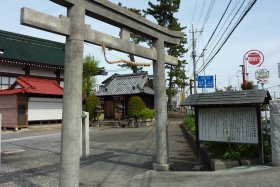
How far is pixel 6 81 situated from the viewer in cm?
3000

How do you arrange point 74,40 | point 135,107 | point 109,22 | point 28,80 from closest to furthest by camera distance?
point 74,40, point 109,22, point 28,80, point 135,107

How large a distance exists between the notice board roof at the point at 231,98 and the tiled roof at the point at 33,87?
20196 millimetres

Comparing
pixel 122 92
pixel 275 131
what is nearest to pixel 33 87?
pixel 122 92

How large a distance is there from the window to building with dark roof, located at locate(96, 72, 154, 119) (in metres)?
10.6

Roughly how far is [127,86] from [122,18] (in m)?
28.2

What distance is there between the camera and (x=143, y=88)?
1385 inches

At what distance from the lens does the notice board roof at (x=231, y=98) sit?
836cm

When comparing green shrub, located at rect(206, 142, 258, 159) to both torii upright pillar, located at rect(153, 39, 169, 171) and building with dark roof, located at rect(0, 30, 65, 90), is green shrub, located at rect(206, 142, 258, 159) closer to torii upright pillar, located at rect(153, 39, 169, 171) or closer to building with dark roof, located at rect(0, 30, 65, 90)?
torii upright pillar, located at rect(153, 39, 169, 171)

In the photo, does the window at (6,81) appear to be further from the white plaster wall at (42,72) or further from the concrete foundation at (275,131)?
the concrete foundation at (275,131)

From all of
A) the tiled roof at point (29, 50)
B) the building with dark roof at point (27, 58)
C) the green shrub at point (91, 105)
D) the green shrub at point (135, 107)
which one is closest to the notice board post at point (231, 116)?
the green shrub at point (135, 107)

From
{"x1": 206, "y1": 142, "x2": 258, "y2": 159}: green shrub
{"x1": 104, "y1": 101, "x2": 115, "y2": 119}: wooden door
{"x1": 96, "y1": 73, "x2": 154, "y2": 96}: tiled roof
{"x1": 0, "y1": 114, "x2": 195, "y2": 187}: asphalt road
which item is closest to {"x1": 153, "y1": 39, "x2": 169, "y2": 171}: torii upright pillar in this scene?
{"x1": 0, "y1": 114, "x2": 195, "y2": 187}: asphalt road

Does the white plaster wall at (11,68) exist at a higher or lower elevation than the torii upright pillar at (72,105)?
higher

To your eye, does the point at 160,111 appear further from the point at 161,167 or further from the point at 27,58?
the point at 27,58

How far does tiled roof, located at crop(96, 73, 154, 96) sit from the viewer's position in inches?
1379
